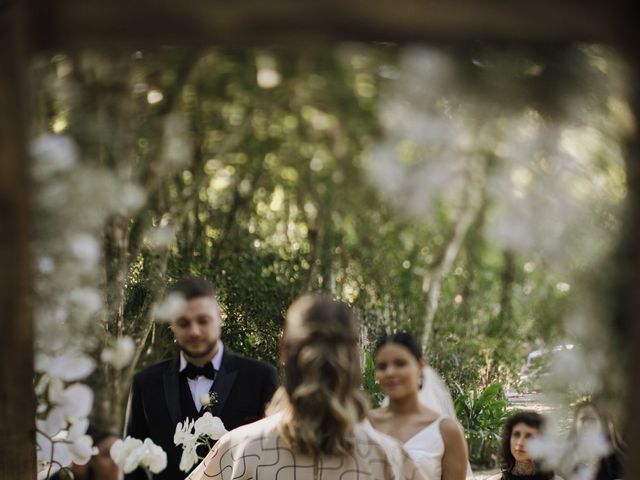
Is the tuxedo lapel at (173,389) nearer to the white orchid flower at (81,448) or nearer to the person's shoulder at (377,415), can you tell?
the white orchid flower at (81,448)

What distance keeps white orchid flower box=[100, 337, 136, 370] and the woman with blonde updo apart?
880 mm

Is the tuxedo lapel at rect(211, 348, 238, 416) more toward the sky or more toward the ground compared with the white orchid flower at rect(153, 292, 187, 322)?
more toward the ground

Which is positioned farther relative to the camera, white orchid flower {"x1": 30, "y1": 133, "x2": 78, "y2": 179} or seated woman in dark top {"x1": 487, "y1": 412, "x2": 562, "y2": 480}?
seated woman in dark top {"x1": 487, "y1": 412, "x2": 562, "y2": 480}

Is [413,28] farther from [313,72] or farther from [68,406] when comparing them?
[68,406]

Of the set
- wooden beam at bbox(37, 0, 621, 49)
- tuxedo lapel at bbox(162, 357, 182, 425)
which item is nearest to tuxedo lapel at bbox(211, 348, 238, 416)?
tuxedo lapel at bbox(162, 357, 182, 425)

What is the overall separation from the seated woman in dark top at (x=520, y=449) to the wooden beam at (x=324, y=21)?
1.93m

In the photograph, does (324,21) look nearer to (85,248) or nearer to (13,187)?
(13,187)

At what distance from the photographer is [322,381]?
225 centimetres

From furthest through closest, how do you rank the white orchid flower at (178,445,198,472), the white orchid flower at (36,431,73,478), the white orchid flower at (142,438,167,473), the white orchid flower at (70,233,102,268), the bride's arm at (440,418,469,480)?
the bride's arm at (440,418,469,480) → the white orchid flower at (178,445,198,472) → the white orchid flower at (142,438,167,473) → the white orchid flower at (36,431,73,478) → the white orchid flower at (70,233,102,268)

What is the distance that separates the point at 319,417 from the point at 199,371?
42.3 inches

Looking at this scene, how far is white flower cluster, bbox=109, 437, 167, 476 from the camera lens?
8.89 feet

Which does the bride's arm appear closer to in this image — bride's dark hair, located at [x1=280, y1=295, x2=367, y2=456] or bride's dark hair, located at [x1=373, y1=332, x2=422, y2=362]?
bride's dark hair, located at [x1=373, y1=332, x2=422, y2=362]

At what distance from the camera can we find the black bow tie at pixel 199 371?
3195 millimetres

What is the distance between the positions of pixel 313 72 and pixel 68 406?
137 cm
